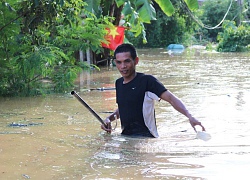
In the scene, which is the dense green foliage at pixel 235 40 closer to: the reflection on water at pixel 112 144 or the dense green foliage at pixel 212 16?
the dense green foliage at pixel 212 16

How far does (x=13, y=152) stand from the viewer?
566 cm

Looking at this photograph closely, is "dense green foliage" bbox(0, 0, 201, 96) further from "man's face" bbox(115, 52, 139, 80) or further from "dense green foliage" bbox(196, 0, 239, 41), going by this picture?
"dense green foliage" bbox(196, 0, 239, 41)

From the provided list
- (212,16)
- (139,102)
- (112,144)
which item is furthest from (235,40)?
(139,102)

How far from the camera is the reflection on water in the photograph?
477 cm

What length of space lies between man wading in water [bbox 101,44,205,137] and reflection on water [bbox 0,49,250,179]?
26 cm

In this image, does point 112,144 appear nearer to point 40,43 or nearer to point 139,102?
point 139,102

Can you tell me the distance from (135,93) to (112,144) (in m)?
0.81

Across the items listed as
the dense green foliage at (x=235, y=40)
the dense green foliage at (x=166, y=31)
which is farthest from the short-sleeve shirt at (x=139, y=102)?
the dense green foliage at (x=166, y=31)

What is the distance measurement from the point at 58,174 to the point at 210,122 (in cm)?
371

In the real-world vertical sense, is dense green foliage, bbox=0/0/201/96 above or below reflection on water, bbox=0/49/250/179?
above

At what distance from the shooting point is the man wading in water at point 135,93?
211 inches

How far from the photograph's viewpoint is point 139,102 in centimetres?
547

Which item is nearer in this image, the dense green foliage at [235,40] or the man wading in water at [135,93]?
the man wading in water at [135,93]

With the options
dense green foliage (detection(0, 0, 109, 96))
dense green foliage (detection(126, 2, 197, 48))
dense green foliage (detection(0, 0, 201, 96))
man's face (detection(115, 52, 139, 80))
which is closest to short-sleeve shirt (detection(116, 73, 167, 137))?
man's face (detection(115, 52, 139, 80))
